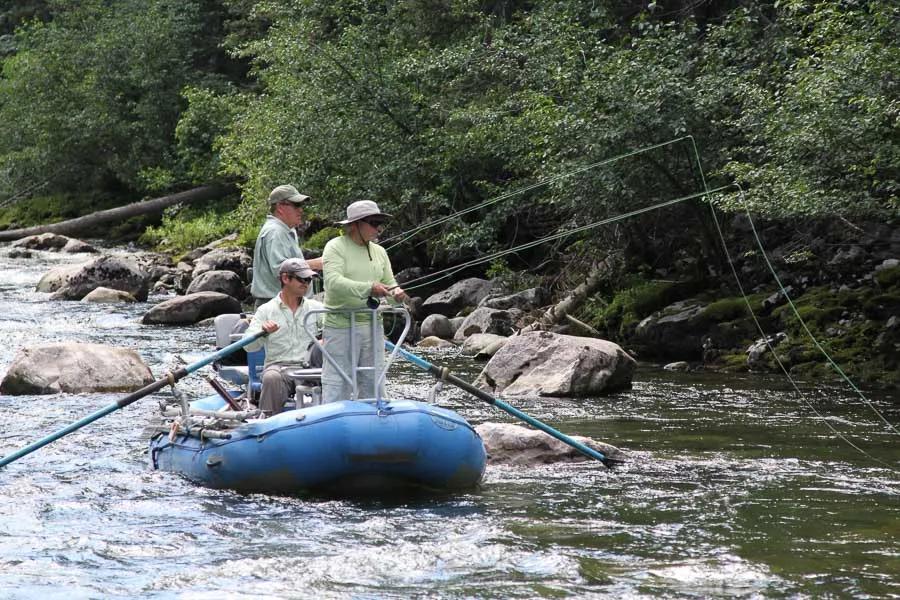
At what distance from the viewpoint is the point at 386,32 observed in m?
24.1

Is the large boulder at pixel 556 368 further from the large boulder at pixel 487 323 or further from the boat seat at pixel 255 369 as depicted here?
Answer: the boat seat at pixel 255 369

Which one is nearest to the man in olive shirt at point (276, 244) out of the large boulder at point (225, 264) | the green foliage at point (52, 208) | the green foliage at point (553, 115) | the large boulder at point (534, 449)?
the large boulder at point (534, 449)

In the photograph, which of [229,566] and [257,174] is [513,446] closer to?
[229,566]

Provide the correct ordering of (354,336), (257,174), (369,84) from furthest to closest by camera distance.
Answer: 1. (257,174)
2. (369,84)
3. (354,336)

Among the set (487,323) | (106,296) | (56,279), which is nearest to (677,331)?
(487,323)

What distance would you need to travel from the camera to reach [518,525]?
276 inches

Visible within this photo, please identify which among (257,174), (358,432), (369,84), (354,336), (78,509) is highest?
(369,84)

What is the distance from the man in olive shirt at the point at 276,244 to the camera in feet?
28.8

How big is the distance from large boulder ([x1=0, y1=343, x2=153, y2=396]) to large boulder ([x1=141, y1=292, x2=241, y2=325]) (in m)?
6.45

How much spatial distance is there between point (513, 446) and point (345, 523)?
7.94 feet

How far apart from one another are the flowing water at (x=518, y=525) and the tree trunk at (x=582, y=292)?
6362mm

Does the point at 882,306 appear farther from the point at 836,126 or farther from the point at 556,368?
the point at 556,368

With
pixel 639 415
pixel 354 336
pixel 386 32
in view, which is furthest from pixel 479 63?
pixel 354 336

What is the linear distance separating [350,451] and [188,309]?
13.4 m
